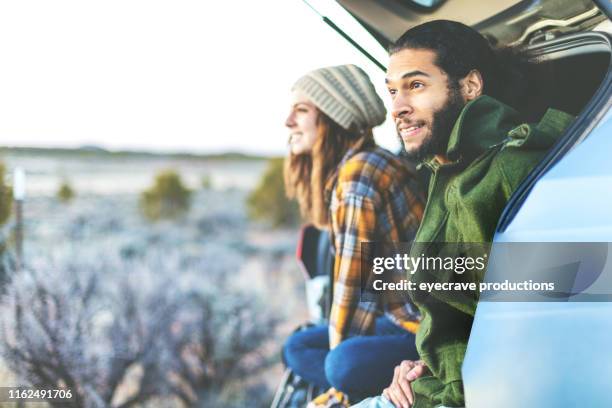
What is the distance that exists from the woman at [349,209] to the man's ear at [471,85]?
25 centimetres

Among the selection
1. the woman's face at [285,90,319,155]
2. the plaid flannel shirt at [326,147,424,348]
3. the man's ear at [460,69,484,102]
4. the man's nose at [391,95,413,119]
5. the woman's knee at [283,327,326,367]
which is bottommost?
the woman's knee at [283,327,326,367]

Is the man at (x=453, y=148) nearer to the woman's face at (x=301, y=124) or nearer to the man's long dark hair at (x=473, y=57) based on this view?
the man's long dark hair at (x=473, y=57)

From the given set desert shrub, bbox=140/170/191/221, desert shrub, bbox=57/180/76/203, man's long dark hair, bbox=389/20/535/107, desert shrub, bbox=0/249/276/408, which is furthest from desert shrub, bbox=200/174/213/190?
man's long dark hair, bbox=389/20/535/107

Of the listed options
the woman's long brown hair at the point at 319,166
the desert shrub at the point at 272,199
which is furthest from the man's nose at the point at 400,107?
the desert shrub at the point at 272,199

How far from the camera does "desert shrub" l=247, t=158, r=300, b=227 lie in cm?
214

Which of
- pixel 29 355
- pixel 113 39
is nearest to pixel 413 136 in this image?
pixel 113 39

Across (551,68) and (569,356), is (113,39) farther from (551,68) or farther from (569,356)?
(569,356)

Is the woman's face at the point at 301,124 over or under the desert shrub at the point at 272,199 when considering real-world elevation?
over

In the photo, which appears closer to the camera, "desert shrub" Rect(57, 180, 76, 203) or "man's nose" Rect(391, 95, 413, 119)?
"desert shrub" Rect(57, 180, 76, 203)

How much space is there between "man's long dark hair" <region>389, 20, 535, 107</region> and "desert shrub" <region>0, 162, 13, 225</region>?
1216mm

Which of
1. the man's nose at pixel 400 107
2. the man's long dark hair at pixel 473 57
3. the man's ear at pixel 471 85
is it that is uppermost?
the man's long dark hair at pixel 473 57

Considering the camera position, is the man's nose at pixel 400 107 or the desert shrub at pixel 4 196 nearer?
the desert shrub at pixel 4 196

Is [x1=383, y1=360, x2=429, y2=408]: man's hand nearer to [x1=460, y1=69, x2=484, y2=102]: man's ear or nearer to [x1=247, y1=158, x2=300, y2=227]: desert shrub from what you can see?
[x1=247, y1=158, x2=300, y2=227]: desert shrub

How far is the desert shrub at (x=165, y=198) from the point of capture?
6.82 feet
